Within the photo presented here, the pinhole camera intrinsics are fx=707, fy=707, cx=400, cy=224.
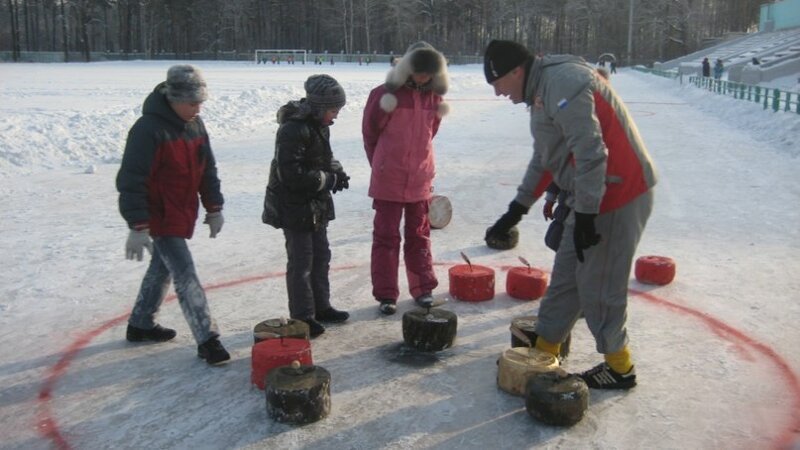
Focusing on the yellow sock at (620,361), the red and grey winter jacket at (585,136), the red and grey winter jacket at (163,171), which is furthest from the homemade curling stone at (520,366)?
the red and grey winter jacket at (163,171)

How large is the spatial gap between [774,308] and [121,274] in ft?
16.6

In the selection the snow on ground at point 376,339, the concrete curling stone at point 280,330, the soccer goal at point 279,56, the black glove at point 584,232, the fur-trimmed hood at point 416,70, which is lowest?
the snow on ground at point 376,339

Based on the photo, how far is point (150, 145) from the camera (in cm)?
370

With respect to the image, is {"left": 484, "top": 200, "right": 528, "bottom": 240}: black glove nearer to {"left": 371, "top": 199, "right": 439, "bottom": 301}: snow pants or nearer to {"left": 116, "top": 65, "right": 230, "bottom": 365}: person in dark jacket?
{"left": 371, "top": 199, "right": 439, "bottom": 301}: snow pants

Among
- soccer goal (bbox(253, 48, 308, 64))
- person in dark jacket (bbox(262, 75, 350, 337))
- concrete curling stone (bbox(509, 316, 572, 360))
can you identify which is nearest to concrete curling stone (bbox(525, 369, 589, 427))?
concrete curling stone (bbox(509, 316, 572, 360))

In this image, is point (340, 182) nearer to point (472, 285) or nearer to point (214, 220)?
point (214, 220)

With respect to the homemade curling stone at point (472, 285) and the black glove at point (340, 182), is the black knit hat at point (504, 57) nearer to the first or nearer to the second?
the black glove at point (340, 182)

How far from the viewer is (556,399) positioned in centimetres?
326

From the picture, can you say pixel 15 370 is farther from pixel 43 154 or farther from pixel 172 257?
pixel 43 154

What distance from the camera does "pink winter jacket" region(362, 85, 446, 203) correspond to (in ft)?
15.1

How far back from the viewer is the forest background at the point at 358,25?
8838cm

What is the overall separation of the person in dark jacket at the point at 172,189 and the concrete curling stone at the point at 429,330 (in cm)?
108

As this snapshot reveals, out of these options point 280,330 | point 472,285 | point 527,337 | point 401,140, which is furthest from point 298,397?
point 472,285

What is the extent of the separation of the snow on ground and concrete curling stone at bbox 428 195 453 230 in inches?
3.9
